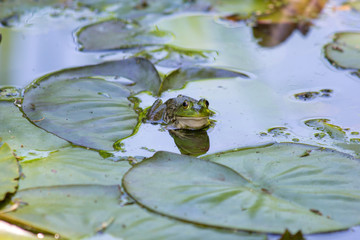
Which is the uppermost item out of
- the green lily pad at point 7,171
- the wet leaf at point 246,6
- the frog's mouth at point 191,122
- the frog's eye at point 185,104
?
the wet leaf at point 246,6

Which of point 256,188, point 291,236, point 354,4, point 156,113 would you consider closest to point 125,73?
point 156,113

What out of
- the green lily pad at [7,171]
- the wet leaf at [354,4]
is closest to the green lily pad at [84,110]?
the green lily pad at [7,171]

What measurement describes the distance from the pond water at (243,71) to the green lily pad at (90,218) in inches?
22.3

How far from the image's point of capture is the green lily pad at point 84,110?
11.6 feet

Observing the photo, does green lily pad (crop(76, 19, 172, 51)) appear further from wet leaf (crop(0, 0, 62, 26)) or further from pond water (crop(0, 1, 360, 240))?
wet leaf (crop(0, 0, 62, 26))

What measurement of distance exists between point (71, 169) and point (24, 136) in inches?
23.6

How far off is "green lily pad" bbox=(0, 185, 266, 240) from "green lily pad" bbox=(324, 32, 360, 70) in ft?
9.76

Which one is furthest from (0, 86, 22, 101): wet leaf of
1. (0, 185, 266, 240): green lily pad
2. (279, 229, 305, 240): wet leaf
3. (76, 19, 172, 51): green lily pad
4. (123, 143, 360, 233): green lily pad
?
(279, 229, 305, 240): wet leaf

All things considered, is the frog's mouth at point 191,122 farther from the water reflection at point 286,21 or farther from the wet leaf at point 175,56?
the water reflection at point 286,21

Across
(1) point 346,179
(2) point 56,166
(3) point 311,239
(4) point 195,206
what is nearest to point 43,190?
(2) point 56,166

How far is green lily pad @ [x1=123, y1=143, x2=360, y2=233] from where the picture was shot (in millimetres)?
2660

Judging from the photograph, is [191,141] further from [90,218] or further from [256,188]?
[90,218]

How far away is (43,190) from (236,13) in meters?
4.45

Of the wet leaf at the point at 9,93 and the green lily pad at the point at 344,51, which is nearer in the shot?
the wet leaf at the point at 9,93
